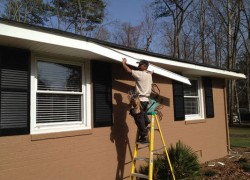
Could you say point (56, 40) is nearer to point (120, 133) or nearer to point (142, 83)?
point (142, 83)

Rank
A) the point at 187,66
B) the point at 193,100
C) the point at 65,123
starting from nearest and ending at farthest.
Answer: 1. the point at 65,123
2. the point at 187,66
3. the point at 193,100

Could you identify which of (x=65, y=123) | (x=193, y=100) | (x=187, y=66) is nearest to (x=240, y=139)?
(x=193, y=100)

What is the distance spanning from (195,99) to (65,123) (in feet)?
18.3

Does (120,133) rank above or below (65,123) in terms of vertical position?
below

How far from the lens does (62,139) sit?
209 inches

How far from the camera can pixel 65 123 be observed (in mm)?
5543

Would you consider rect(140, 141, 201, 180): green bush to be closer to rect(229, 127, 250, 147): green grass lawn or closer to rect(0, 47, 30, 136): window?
rect(0, 47, 30, 136): window

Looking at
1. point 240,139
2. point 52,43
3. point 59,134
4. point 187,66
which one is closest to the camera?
point 52,43

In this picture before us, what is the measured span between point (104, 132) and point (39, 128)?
1528 mm

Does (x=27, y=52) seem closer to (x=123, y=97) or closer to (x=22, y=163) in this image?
(x=22, y=163)

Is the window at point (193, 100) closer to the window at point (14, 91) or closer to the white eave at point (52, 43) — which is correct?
the white eave at point (52, 43)

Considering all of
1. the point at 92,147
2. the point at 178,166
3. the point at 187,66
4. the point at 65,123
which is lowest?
the point at 178,166

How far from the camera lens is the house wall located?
4.69 m

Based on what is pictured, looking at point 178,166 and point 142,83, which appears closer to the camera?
point 142,83
